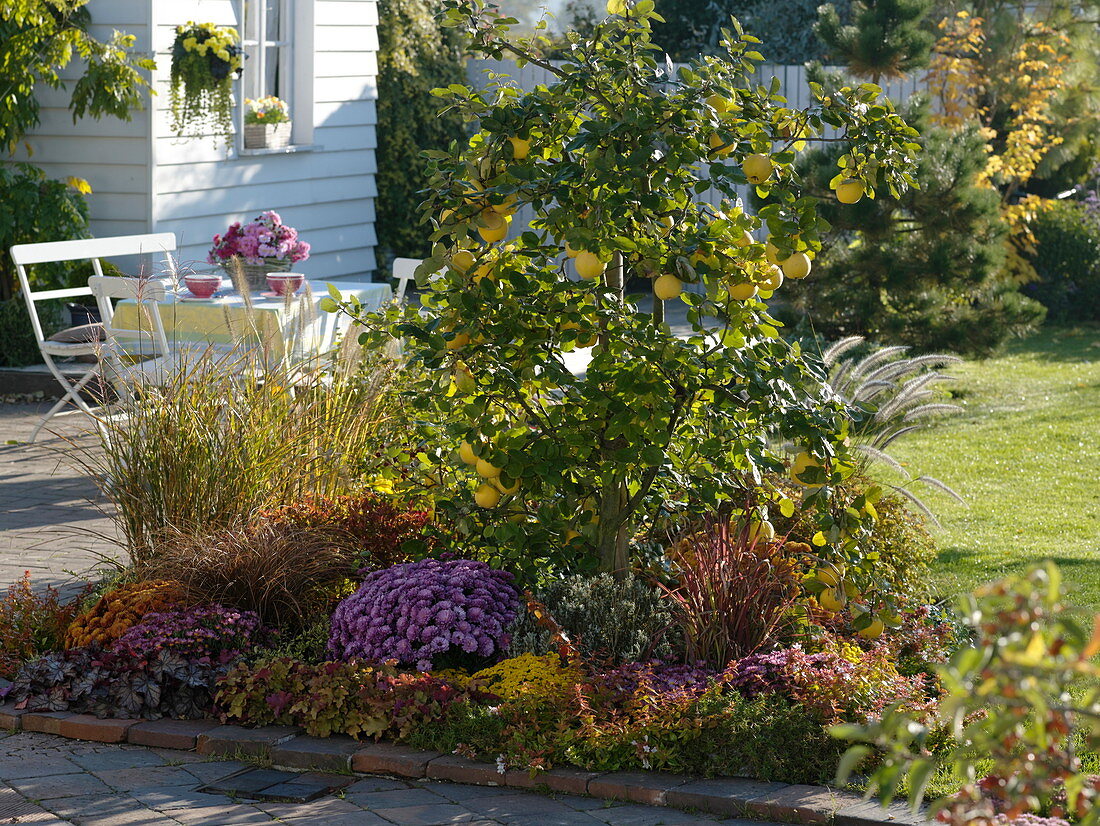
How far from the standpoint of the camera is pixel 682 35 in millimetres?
17922

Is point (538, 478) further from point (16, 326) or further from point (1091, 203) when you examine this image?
point (1091, 203)

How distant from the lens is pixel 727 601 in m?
4.04

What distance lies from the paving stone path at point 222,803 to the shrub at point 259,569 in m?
0.75

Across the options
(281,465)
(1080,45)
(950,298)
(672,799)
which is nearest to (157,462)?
(281,465)

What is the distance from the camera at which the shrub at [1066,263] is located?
45.6ft

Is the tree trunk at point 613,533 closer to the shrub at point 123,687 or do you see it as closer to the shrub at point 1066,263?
the shrub at point 123,687

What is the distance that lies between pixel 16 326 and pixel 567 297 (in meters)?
6.31

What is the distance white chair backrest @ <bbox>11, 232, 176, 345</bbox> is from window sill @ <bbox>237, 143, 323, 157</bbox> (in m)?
2.13

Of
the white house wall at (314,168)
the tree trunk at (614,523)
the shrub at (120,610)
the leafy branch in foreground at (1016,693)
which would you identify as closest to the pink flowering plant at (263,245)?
the white house wall at (314,168)

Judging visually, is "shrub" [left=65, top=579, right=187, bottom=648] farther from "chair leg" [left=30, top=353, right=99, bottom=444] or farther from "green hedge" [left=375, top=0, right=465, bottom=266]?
"green hedge" [left=375, top=0, right=465, bottom=266]

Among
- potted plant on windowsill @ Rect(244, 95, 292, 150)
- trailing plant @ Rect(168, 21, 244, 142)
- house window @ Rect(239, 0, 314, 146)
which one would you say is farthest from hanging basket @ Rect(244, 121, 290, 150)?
trailing plant @ Rect(168, 21, 244, 142)

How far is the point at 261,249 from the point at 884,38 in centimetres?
507

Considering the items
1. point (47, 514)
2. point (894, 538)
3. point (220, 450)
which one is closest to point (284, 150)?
point (47, 514)

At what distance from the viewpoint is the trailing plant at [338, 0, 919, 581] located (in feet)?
12.3
